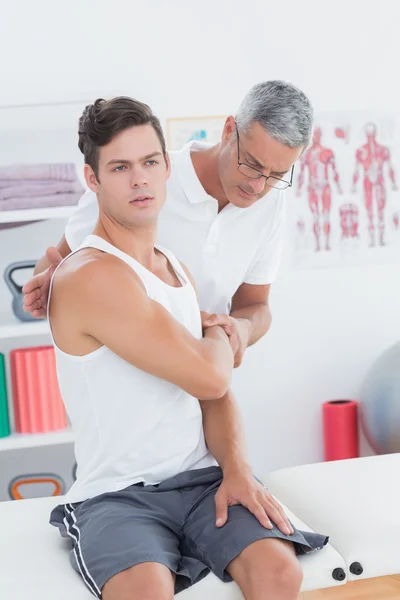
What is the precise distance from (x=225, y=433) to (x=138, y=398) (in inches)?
9.5

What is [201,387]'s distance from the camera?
5.67ft

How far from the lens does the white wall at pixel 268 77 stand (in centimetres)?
332

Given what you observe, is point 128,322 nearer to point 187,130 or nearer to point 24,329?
point 24,329

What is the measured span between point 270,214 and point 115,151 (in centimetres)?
68

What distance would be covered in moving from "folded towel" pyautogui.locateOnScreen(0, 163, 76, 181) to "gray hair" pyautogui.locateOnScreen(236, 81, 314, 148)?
1.14 meters

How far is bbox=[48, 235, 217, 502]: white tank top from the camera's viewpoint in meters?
1.75

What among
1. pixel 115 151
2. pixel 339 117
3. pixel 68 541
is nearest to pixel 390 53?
pixel 339 117

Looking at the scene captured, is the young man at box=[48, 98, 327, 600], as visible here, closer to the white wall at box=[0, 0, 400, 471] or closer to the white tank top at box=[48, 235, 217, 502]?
the white tank top at box=[48, 235, 217, 502]

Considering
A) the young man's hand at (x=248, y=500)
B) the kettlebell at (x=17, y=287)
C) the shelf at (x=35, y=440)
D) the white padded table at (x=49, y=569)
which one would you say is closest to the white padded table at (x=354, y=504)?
the white padded table at (x=49, y=569)

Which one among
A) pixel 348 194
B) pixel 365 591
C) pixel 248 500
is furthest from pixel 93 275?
pixel 348 194

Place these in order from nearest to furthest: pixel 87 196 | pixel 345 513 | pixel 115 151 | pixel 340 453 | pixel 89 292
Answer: pixel 89 292, pixel 115 151, pixel 345 513, pixel 87 196, pixel 340 453

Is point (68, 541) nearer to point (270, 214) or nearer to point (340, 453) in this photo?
point (270, 214)

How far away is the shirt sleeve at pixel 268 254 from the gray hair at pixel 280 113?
37 centimetres

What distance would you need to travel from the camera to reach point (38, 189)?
10.00ft
